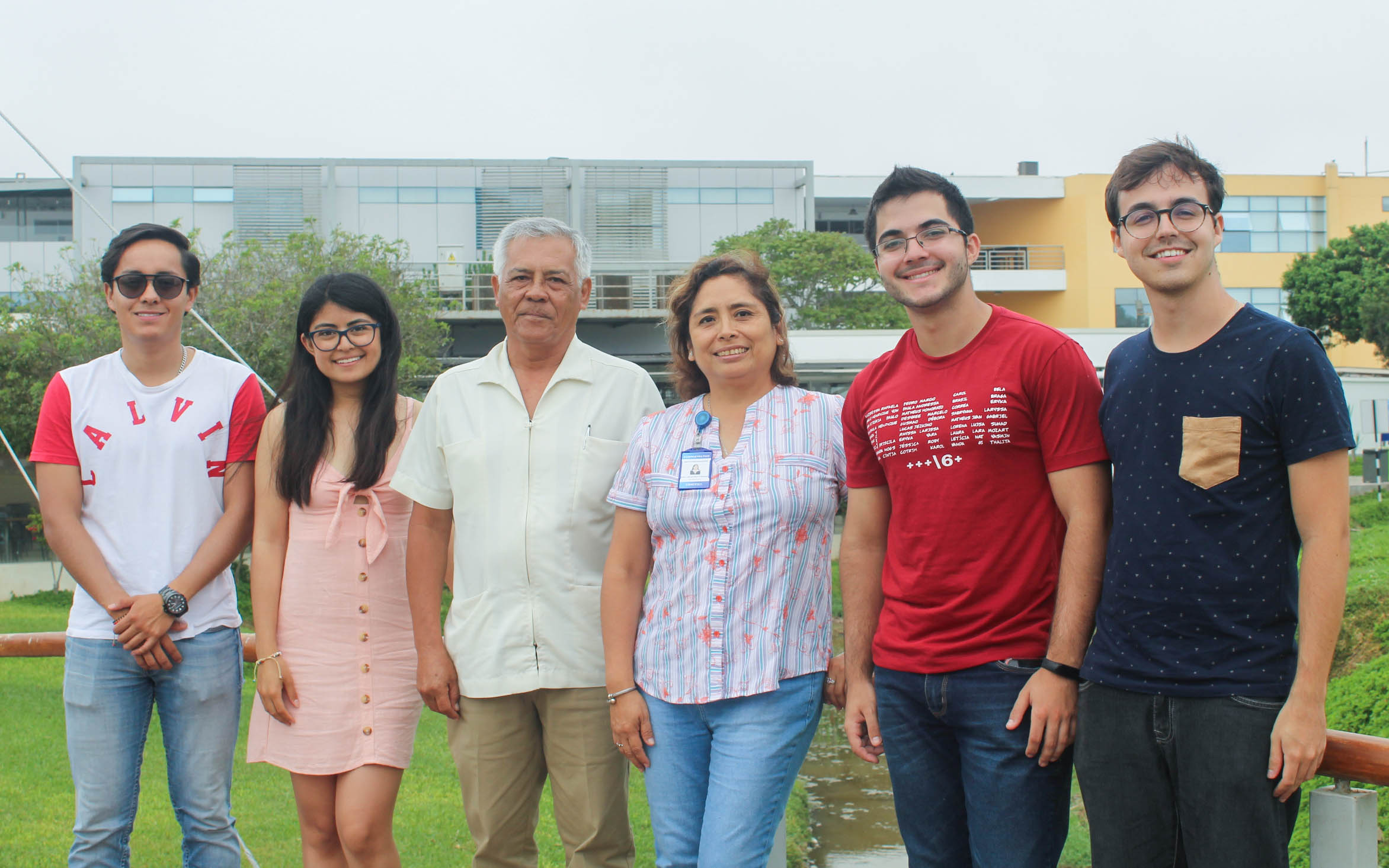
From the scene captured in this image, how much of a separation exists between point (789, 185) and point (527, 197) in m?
8.77

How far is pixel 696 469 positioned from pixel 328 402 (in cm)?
122

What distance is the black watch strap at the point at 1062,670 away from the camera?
2.43 metres

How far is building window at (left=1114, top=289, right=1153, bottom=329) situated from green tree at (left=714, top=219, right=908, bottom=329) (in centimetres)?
1483

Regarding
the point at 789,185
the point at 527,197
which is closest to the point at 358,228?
the point at 527,197

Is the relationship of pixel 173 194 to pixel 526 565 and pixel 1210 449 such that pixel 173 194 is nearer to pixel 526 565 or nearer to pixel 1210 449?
pixel 526 565

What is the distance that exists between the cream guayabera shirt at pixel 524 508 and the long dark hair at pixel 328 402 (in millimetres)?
125

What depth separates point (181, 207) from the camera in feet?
118

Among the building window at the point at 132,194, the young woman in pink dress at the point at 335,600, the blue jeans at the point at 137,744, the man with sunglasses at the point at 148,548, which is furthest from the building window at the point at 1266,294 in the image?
the blue jeans at the point at 137,744

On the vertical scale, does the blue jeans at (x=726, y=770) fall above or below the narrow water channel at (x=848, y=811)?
above

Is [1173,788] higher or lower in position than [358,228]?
lower

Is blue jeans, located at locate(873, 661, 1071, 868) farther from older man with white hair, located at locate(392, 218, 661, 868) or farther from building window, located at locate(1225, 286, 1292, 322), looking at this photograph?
building window, located at locate(1225, 286, 1292, 322)

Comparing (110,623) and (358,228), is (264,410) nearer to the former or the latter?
(110,623)

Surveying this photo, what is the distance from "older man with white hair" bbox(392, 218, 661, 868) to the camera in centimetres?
309

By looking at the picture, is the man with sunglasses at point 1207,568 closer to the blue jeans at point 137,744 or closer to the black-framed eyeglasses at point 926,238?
the black-framed eyeglasses at point 926,238
